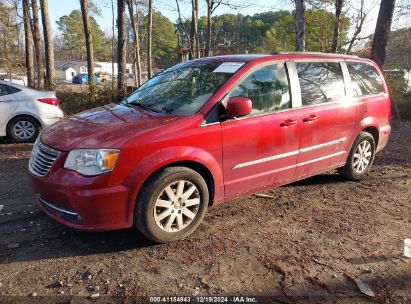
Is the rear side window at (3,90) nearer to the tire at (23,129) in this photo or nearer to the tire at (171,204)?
the tire at (23,129)

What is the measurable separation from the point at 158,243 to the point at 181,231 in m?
0.26

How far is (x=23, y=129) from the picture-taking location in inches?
313

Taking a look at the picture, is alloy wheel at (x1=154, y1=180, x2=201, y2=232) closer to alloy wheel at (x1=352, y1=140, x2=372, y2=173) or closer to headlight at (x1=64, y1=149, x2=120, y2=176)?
headlight at (x1=64, y1=149, x2=120, y2=176)

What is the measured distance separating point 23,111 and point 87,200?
555cm

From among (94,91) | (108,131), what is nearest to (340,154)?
(108,131)

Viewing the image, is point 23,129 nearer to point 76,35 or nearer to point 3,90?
point 3,90

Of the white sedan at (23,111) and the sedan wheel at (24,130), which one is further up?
the white sedan at (23,111)

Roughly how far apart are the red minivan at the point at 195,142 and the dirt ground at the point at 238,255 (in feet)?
1.09

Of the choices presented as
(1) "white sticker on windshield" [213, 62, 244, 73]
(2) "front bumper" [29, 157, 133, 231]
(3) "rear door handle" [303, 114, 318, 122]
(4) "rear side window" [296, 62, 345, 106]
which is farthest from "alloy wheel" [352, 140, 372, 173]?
(2) "front bumper" [29, 157, 133, 231]

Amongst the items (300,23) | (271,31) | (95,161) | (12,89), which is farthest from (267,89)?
(271,31)

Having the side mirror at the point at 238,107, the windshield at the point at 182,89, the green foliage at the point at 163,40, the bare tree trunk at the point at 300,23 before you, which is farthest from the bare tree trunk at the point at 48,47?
the green foliage at the point at 163,40

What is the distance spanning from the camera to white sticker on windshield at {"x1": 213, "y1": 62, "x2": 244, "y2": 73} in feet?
13.6

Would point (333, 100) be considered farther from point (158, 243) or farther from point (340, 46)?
point (340, 46)

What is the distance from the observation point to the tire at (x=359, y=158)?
5.46 metres
